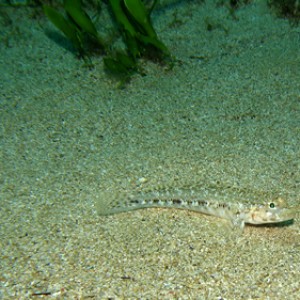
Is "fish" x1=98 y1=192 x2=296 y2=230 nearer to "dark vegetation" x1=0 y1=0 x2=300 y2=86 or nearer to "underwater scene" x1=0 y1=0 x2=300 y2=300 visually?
"underwater scene" x1=0 y1=0 x2=300 y2=300

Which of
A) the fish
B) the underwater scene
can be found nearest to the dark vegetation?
the underwater scene

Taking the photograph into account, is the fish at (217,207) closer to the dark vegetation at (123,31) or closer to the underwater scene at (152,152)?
the underwater scene at (152,152)

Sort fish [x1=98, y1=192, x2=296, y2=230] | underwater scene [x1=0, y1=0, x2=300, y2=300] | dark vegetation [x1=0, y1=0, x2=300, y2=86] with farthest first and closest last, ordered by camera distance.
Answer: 1. dark vegetation [x1=0, y1=0, x2=300, y2=86]
2. fish [x1=98, y1=192, x2=296, y2=230]
3. underwater scene [x1=0, y1=0, x2=300, y2=300]

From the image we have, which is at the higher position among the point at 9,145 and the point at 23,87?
the point at 23,87

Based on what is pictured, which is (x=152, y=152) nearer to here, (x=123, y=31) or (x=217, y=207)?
(x=217, y=207)

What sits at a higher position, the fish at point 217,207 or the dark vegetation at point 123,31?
the dark vegetation at point 123,31

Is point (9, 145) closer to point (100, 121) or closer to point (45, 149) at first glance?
point (45, 149)

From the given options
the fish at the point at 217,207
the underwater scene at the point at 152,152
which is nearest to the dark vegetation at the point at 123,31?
the underwater scene at the point at 152,152

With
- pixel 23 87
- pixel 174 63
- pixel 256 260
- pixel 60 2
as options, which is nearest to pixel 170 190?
pixel 256 260

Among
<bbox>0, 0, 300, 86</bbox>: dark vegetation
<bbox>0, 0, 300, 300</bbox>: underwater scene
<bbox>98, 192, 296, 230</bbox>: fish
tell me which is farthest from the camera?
<bbox>0, 0, 300, 86</bbox>: dark vegetation
